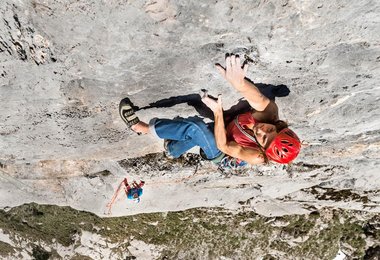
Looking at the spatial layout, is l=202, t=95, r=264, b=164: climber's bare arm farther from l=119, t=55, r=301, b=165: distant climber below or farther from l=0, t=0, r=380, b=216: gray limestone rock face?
l=0, t=0, r=380, b=216: gray limestone rock face

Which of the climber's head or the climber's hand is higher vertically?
the climber's hand

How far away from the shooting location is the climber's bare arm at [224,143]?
679 cm

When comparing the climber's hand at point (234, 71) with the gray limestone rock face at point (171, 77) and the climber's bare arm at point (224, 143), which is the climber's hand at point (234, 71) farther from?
the climber's bare arm at point (224, 143)

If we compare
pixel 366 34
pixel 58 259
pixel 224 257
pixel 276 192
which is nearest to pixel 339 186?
pixel 276 192

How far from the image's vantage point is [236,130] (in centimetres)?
700

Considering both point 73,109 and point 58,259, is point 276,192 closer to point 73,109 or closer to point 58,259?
point 73,109

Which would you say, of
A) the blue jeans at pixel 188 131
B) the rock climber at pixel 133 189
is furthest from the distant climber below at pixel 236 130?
the rock climber at pixel 133 189

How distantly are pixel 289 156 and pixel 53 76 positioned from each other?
12.3 feet

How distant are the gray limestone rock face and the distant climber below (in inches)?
7.8

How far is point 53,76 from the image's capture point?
6414 mm

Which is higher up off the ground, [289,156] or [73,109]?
[73,109]

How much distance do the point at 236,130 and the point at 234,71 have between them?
1.29m

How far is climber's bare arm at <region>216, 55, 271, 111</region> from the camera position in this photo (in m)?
5.95

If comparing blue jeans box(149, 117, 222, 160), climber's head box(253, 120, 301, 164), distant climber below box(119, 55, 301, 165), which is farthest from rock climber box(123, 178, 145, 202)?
climber's head box(253, 120, 301, 164)
